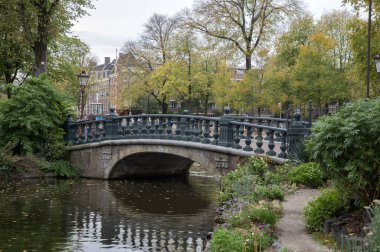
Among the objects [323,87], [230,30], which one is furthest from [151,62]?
[323,87]

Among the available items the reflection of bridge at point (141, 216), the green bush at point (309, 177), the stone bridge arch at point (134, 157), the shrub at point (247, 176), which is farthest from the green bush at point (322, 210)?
the stone bridge arch at point (134, 157)

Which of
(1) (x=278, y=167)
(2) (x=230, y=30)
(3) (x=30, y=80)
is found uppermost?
(2) (x=230, y=30)

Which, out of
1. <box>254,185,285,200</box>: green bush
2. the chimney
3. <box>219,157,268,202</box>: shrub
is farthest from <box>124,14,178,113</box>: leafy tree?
the chimney

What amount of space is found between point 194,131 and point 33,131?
6940mm

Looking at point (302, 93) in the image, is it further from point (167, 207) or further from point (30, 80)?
point (167, 207)

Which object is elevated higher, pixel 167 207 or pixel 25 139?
pixel 25 139

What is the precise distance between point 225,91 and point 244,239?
3360cm

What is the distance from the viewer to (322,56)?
3362 cm

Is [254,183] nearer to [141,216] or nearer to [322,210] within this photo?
[322,210]

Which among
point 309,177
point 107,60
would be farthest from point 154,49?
point 107,60

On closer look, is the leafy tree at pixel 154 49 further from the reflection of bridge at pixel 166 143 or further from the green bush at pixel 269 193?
the green bush at pixel 269 193

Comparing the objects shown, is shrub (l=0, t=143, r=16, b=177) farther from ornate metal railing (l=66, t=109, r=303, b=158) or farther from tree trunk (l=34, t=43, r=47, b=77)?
tree trunk (l=34, t=43, r=47, b=77)

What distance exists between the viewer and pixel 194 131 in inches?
669

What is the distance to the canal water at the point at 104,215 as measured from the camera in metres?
10.5
